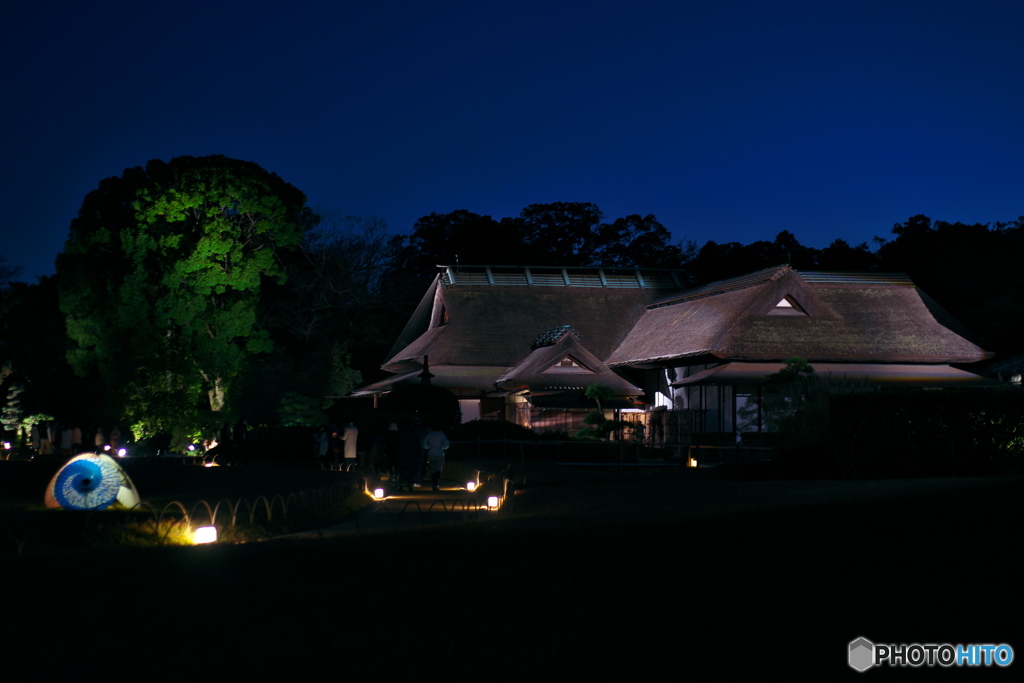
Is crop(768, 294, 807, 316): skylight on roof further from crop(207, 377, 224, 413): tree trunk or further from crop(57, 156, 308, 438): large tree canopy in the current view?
crop(207, 377, 224, 413): tree trunk

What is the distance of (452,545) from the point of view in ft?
26.0

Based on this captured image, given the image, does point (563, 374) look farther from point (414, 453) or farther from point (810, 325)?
point (414, 453)

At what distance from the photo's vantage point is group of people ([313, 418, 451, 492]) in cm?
2025

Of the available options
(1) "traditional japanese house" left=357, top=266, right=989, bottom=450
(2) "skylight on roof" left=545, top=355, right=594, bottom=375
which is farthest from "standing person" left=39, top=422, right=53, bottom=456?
(2) "skylight on roof" left=545, top=355, right=594, bottom=375

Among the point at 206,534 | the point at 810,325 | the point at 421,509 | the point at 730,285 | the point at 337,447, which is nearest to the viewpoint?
the point at 206,534

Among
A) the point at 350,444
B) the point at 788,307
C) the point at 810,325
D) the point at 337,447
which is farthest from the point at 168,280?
the point at 810,325

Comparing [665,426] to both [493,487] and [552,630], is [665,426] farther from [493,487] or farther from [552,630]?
[552,630]

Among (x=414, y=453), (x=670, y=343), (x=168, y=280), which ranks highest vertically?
(x=168, y=280)

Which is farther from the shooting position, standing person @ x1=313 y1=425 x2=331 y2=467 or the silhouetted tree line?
the silhouetted tree line

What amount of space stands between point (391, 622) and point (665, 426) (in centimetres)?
3122

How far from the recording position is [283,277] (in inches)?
1607

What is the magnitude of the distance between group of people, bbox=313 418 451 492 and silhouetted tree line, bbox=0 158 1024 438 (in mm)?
12859
